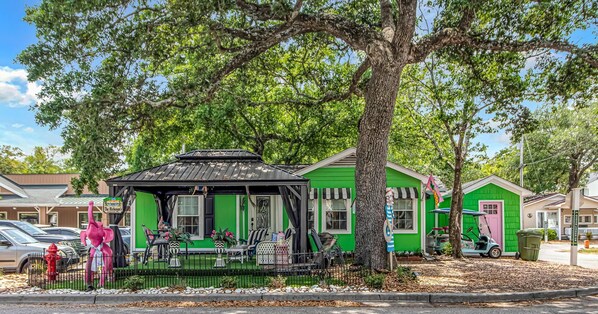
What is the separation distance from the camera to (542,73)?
1333 centimetres

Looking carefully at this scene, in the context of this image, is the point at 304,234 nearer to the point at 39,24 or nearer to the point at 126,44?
the point at 126,44

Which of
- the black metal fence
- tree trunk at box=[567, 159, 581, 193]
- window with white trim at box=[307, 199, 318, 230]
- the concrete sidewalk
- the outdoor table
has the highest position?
tree trunk at box=[567, 159, 581, 193]

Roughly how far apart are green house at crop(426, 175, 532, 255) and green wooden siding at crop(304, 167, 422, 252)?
208 centimetres

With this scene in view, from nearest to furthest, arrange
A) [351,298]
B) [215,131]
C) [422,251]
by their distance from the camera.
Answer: [351,298]
[422,251]
[215,131]

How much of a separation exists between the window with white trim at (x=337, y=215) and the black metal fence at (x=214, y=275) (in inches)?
172

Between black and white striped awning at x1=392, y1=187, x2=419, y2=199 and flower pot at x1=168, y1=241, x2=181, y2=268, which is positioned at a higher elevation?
black and white striped awning at x1=392, y1=187, x2=419, y2=199

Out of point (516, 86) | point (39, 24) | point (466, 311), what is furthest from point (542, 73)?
point (39, 24)

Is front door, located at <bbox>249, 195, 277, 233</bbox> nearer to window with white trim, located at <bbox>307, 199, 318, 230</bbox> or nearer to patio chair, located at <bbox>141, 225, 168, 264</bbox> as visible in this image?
window with white trim, located at <bbox>307, 199, 318, 230</bbox>

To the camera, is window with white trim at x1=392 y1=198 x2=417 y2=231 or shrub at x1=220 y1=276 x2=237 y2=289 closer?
shrub at x1=220 y1=276 x2=237 y2=289

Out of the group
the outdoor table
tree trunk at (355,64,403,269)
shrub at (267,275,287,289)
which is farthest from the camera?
the outdoor table

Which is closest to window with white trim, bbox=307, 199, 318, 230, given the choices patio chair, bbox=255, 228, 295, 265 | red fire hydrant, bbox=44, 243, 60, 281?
patio chair, bbox=255, 228, 295, 265

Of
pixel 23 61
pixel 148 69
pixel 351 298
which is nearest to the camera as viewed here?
pixel 351 298

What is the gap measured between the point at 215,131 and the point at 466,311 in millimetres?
15225

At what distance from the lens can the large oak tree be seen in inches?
385
